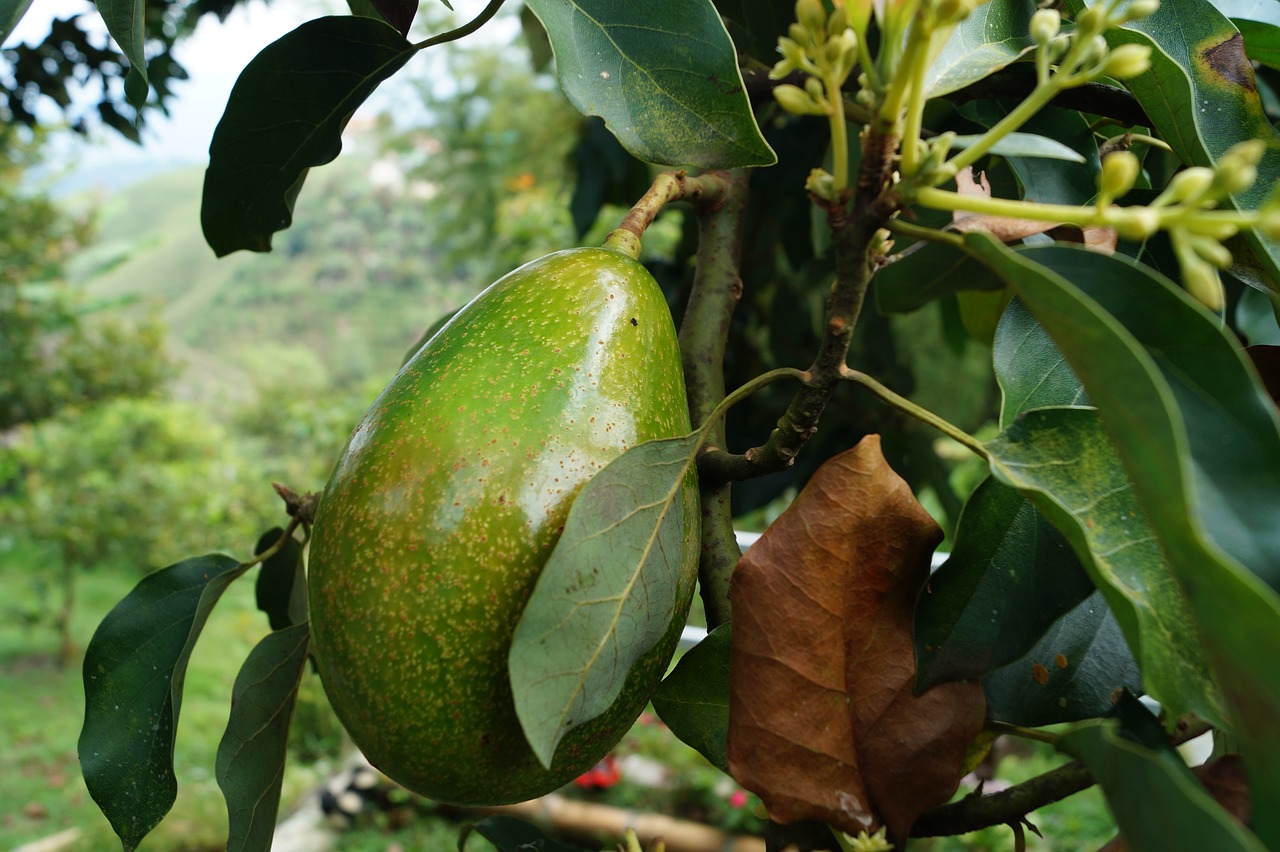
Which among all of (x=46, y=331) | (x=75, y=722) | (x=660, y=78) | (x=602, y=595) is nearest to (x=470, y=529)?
(x=602, y=595)

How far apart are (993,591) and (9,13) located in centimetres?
46

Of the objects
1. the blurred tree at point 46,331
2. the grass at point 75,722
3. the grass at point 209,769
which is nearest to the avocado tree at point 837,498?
the grass at point 209,769

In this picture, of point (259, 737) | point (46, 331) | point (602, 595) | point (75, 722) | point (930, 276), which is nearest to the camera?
point (602, 595)

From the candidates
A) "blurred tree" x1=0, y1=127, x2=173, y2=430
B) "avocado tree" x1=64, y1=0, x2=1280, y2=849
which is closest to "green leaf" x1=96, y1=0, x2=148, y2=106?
"avocado tree" x1=64, y1=0, x2=1280, y2=849

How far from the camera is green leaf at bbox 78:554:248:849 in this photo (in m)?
0.51

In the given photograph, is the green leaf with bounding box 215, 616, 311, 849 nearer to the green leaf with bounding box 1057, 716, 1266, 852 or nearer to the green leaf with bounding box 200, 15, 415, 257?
the green leaf with bounding box 200, 15, 415, 257

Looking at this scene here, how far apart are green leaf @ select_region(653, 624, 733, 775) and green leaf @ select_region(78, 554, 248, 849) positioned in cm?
28

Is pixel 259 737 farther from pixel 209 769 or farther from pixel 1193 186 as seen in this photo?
pixel 209 769

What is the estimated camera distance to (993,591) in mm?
379

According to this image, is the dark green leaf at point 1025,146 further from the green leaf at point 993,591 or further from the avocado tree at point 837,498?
the green leaf at point 993,591

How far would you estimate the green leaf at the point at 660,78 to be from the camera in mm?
392

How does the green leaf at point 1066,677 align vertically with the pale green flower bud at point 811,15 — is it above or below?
below

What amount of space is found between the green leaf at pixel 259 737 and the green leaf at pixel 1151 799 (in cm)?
37

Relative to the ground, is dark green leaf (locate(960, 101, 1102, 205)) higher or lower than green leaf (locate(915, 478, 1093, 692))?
higher
